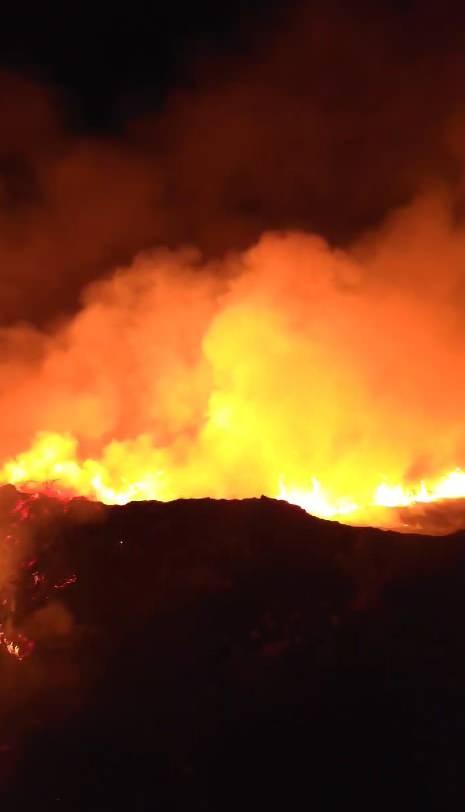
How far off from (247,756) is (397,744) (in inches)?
196

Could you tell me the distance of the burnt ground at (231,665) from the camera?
75.6ft

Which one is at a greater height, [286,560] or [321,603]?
[286,560]

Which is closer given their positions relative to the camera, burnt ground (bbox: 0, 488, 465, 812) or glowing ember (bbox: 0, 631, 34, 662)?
burnt ground (bbox: 0, 488, 465, 812)

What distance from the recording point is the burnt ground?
23.0m

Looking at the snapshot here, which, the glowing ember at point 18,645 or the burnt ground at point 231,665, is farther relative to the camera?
the glowing ember at point 18,645

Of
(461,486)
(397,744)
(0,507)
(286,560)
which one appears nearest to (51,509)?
(0,507)

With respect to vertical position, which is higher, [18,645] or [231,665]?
[18,645]

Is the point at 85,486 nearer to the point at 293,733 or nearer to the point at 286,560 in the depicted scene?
the point at 286,560

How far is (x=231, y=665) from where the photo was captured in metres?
25.0

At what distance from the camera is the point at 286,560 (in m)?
26.7

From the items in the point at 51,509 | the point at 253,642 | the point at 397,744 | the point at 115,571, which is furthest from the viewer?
the point at 51,509

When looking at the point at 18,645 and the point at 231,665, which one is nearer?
the point at 231,665

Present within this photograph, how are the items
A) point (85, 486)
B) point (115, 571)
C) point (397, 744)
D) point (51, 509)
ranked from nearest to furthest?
1. point (397, 744)
2. point (115, 571)
3. point (51, 509)
4. point (85, 486)

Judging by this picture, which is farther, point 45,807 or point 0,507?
point 0,507
